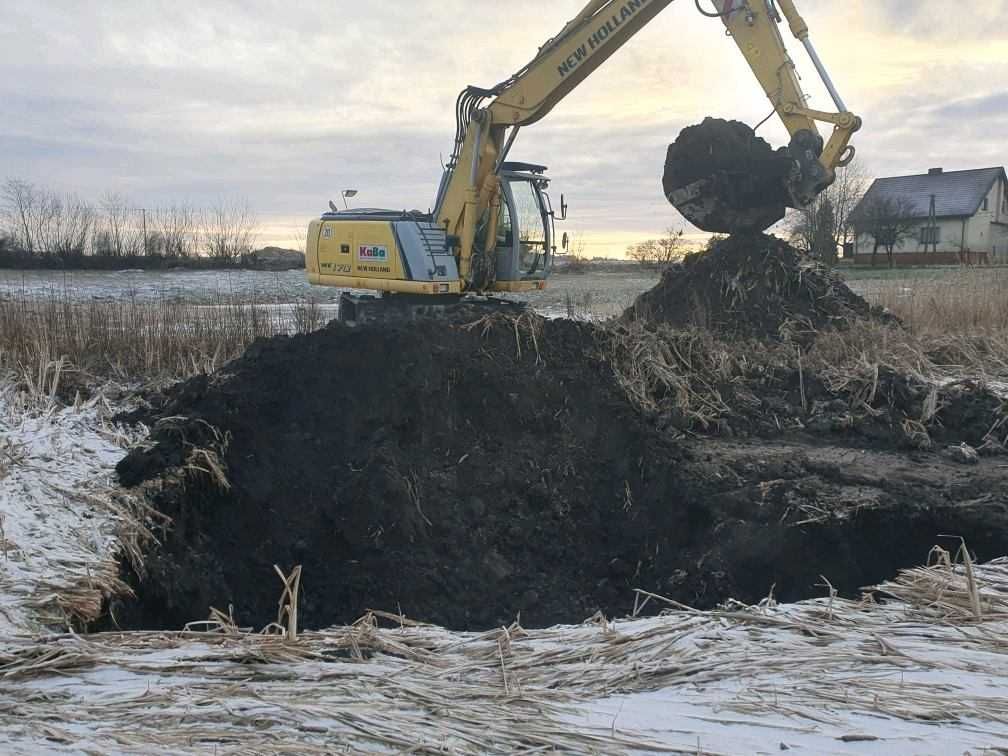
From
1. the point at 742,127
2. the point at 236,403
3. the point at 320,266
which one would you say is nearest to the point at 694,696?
the point at 236,403

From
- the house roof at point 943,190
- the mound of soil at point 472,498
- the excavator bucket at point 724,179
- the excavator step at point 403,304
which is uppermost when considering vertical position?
the house roof at point 943,190

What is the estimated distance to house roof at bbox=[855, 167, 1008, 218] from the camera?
144 feet

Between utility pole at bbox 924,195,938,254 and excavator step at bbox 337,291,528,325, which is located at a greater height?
utility pole at bbox 924,195,938,254

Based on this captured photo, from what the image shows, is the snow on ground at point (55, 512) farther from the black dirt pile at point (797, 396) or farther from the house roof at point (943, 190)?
the house roof at point (943, 190)

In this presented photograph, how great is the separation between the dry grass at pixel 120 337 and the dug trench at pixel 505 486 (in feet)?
5.01

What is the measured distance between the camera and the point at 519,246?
9.07 meters

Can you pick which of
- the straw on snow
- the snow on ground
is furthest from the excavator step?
the straw on snow

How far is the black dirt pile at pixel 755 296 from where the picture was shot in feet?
31.3

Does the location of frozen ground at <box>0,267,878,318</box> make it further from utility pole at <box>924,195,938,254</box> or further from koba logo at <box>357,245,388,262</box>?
utility pole at <box>924,195,938,254</box>

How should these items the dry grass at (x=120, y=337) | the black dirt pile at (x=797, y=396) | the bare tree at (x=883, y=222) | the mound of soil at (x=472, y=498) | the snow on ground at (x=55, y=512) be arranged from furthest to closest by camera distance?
the bare tree at (x=883, y=222)
the dry grass at (x=120, y=337)
the black dirt pile at (x=797, y=396)
the mound of soil at (x=472, y=498)
the snow on ground at (x=55, y=512)

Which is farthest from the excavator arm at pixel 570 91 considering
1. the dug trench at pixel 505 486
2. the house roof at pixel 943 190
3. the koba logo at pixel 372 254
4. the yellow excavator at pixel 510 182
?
the house roof at pixel 943 190

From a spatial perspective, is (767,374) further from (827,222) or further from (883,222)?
(883,222)

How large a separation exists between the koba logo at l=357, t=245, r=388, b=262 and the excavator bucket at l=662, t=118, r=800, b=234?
3.69m

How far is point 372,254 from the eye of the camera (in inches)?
357
